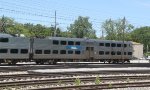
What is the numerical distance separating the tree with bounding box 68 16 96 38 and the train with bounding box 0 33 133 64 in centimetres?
8317

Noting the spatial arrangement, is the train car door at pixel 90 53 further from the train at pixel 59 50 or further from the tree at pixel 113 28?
the tree at pixel 113 28

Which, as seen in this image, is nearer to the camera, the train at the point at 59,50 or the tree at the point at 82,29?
the train at the point at 59,50

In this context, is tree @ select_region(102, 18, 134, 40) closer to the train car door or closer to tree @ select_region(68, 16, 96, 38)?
tree @ select_region(68, 16, 96, 38)

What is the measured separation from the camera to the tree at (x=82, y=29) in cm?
15000

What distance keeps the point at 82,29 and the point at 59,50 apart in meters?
101

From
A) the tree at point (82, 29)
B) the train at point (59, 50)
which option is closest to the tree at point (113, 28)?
the tree at point (82, 29)

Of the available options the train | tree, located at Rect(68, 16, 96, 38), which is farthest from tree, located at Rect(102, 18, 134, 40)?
the train

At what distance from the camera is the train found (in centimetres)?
4772

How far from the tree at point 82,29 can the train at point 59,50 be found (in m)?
83.2

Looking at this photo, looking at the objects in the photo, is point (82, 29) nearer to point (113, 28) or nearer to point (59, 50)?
point (113, 28)

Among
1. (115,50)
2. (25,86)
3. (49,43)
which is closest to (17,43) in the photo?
(49,43)

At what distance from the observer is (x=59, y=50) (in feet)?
177

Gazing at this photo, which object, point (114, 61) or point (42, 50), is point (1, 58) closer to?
point (42, 50)

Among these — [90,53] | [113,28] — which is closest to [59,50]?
[90,53]
